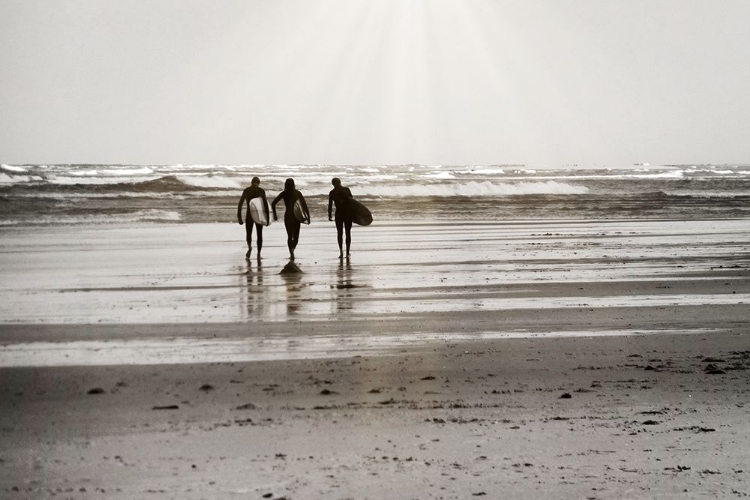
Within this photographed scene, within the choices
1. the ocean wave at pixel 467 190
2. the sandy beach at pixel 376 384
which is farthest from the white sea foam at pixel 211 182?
the sandy beach at pixel 376 384

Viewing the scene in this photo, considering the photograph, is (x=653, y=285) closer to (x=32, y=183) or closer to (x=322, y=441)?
(x=322, y=441)

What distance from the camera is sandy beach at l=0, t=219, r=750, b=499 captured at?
15.9 feet

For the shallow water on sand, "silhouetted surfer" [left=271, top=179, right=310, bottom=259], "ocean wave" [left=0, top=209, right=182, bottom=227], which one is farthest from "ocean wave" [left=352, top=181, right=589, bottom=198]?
"silhouetted surfer" [left=271, top=179, right=310, bottom=259]

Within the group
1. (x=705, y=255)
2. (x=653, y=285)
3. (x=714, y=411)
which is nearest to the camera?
(x=714, y=411)

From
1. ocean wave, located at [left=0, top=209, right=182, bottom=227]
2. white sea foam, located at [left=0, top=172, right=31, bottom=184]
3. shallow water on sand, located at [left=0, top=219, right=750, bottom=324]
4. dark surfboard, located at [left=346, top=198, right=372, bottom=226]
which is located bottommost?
shallow water on sand, located at [left=0, top=219, right=750, bottom=324]

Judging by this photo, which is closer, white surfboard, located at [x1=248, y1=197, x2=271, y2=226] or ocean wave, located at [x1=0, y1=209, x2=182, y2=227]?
white surfboard, located at [x1=248, y1=197, x2=271, y2=226]

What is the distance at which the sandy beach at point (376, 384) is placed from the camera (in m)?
4.86

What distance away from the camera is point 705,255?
61.1 ft

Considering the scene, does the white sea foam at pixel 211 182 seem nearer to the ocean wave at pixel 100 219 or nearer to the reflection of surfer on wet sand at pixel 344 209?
the ocean wave at pixel 100 219

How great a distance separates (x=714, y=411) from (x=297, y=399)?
122 inches

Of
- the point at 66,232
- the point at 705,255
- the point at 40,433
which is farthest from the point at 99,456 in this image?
the point at 66,232

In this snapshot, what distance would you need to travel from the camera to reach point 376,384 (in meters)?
7.03

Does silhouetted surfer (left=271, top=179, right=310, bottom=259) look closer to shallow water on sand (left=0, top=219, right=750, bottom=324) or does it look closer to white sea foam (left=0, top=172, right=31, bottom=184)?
shallow water on sand (left=0, top=219, right=750, bottom=324)

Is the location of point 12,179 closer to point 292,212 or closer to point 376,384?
point 292,212
